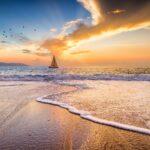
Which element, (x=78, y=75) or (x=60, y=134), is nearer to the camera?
(x=60, y=134)

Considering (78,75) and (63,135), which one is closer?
(63,135)

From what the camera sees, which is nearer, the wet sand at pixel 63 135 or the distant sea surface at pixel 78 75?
the wet sand at pixel 63 135

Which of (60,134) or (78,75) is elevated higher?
(78,75)

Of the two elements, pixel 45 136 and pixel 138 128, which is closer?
pixel 45 136

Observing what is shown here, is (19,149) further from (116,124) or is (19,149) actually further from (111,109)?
(111,109)

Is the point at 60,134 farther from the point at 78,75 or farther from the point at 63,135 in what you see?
the point at 78,75

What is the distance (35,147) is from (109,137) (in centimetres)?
150

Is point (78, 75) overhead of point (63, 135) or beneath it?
overhead

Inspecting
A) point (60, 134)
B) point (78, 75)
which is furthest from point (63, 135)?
point (78, 75)

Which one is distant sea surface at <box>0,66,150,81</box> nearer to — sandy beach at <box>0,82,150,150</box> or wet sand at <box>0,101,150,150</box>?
sandy beach at <box>0,82,150,150</box>

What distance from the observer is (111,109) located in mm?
7082

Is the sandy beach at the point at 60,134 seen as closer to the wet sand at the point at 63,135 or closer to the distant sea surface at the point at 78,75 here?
the wet sand at the point at 63,135

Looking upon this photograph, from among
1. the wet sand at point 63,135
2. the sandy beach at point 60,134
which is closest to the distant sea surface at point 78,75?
the sandy beach at point 60,134

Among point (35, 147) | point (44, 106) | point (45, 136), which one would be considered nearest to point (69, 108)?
point (44, 106)
